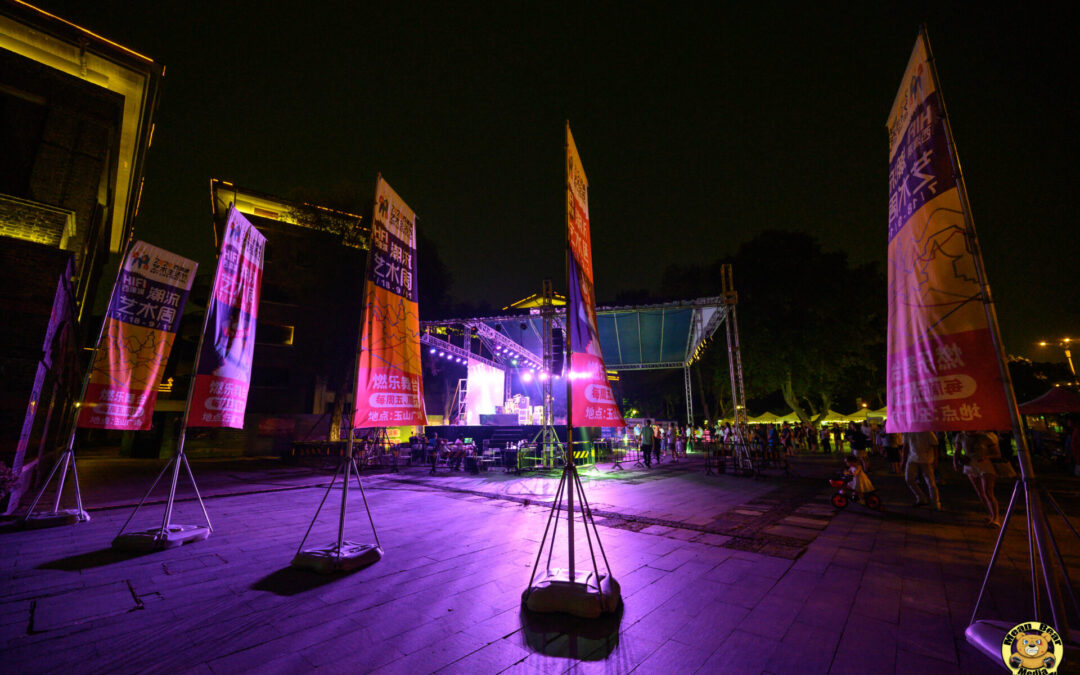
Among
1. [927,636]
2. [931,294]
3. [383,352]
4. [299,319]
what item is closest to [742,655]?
[927,636]

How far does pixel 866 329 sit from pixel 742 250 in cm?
766

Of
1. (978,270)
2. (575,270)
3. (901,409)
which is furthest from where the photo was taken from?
(575,270)

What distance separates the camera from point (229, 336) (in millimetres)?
5086

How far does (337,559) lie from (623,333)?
15.9 metres

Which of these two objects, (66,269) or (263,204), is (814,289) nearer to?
(66,269)

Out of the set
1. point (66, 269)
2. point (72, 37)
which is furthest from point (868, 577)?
point (72, 37)

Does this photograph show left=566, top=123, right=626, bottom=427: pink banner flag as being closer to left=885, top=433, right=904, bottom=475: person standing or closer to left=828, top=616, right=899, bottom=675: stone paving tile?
left=828, top=616, right=899, bottom=675: stone paving tile

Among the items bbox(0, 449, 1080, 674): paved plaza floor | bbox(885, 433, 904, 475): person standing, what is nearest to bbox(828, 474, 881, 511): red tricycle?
bbox(0, 449, 1080, 674): paved plaza floor

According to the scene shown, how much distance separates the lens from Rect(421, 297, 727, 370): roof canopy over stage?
1458cm

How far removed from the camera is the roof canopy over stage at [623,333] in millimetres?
14578

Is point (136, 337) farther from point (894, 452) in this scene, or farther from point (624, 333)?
point (894, 452)

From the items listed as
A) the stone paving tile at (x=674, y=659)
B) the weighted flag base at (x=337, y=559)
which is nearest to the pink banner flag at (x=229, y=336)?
the weighted flag base at (x=337, y=559)

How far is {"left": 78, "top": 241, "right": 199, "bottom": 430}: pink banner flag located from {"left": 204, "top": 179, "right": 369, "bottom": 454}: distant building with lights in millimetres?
14702

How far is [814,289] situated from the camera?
2150 cm
